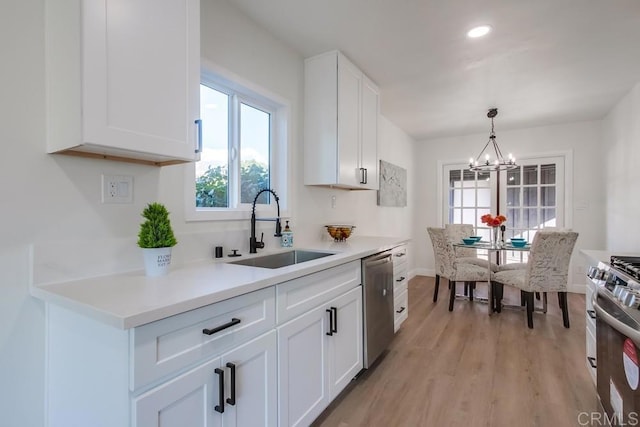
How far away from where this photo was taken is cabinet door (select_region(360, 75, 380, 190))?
2975 millimetres

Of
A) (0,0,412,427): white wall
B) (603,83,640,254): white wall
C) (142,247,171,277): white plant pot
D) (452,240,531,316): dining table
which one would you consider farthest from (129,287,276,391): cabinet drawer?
(603,83,640,254): white wall

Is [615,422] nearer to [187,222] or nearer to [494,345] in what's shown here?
[494,345]

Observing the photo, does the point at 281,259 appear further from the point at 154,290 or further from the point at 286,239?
the point at 154,290

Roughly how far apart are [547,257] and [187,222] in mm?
3301

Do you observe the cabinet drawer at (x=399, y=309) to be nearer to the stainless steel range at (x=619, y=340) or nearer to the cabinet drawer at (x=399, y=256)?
the cabinet drawer at (x=399, y=256)

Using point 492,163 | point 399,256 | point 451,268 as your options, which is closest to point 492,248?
point 451,268

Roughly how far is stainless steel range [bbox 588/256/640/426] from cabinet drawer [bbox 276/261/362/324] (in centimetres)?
124

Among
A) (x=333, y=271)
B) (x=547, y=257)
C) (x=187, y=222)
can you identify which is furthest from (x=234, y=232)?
(x=547, y=257)

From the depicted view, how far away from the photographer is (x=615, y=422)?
1412 mm

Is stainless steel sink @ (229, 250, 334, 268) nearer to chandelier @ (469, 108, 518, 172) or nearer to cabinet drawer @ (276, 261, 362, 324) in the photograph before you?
cabinet drawer @ (276, 261, 362, 324)

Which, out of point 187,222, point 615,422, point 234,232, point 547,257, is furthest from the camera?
point 547,257

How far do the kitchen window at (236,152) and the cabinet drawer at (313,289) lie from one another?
2.20ft

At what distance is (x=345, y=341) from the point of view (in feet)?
6.49

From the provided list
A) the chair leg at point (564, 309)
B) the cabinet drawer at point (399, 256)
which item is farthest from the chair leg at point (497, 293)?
the cabinet drawer at point (399, 256)
